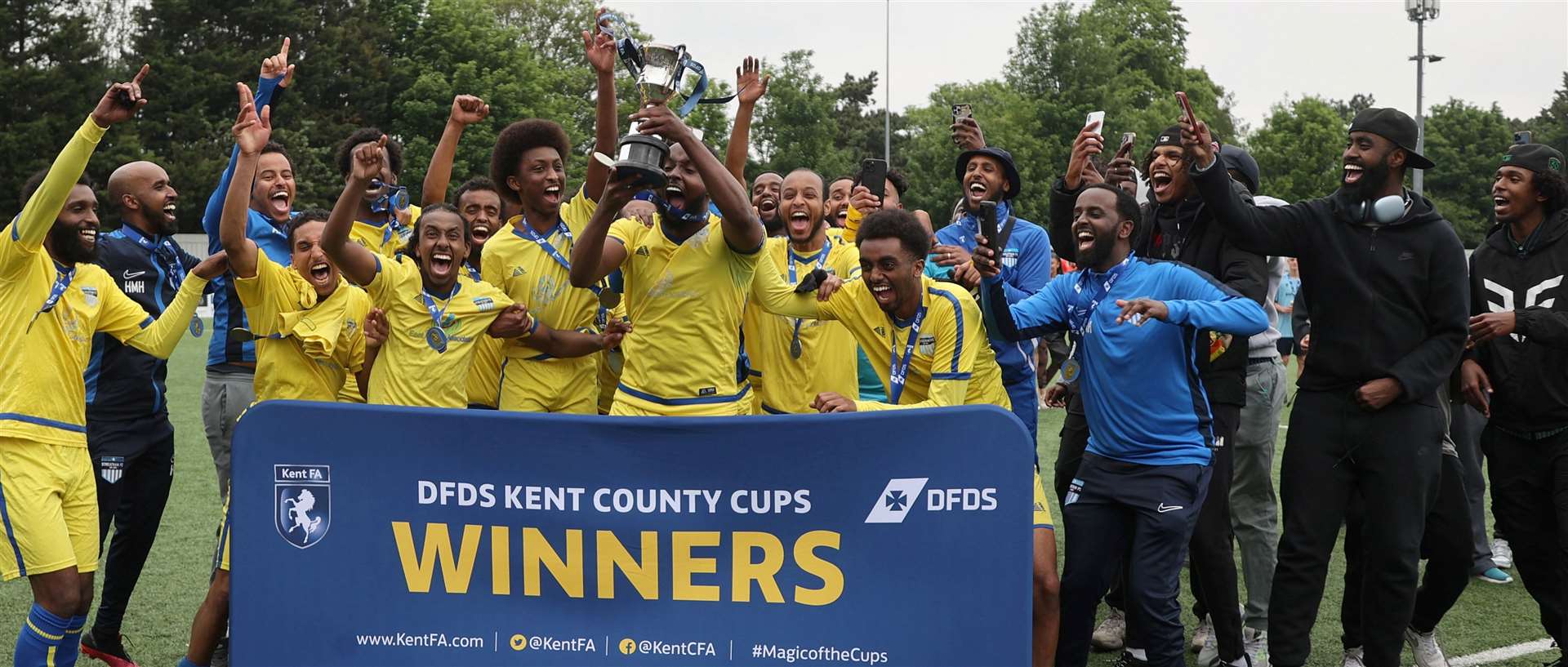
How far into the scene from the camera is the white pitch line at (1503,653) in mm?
6738

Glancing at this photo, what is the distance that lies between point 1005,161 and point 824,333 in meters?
1.34

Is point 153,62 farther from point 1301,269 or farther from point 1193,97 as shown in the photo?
point 1301,269

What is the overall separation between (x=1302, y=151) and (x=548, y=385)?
58545 millimetres

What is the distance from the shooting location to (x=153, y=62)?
53.1 m

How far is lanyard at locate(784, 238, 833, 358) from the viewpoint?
685 cm

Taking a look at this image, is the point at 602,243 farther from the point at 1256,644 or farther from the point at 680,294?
the point at 1256,644

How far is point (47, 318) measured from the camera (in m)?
5.74

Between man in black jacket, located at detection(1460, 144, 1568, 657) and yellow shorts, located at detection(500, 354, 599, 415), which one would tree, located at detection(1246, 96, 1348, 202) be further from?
yellow shorts, located at detection(500, 354, 599, 415)

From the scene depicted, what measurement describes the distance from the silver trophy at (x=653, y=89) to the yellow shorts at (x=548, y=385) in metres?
1.27

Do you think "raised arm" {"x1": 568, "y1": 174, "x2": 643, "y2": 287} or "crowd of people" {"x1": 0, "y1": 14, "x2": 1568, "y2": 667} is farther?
"crowd of people" {"x1": 0, "y1": 14, "x2": 1568, "y2": 667}

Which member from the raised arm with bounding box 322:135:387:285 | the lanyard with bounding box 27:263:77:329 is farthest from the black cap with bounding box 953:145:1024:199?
the lanyard with bounding box 27:263:77:329

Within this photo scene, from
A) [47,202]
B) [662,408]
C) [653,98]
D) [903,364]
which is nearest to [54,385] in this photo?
[47,202]

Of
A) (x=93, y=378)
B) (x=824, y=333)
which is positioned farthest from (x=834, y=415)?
(x=93, y=378)

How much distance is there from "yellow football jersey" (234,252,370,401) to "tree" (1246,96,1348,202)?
183ft
